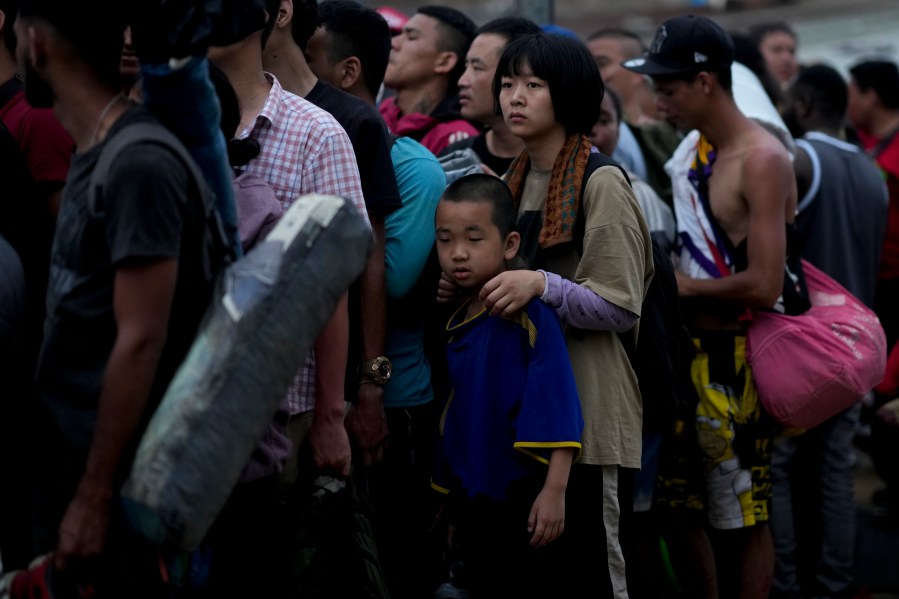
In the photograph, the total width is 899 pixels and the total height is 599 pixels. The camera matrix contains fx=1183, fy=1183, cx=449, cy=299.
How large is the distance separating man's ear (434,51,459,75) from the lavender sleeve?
2.18 m

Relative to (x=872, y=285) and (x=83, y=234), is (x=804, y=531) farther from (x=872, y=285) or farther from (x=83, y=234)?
(x=83, y=234)

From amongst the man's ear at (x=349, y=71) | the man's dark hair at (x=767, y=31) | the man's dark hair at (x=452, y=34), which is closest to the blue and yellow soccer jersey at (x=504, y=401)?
the man's ear at (x=349, y=71)

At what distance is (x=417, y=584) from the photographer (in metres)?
4.22

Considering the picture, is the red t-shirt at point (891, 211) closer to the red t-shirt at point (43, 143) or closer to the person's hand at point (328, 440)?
the person's hand at point (328, 440)

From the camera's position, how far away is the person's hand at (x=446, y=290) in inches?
142

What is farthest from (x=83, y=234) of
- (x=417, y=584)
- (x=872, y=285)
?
(x=872, y=285)

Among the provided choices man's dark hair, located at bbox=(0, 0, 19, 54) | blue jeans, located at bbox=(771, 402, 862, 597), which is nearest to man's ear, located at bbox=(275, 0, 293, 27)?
man's dark hair, located at bbox=(0, 0, 19, 54)

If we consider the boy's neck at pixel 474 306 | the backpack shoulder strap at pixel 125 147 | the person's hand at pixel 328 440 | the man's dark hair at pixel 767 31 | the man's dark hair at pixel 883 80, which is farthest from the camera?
the man's dark hair at pixel 767 31

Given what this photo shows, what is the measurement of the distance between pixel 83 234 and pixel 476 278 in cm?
135

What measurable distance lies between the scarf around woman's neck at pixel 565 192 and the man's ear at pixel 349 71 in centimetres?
100

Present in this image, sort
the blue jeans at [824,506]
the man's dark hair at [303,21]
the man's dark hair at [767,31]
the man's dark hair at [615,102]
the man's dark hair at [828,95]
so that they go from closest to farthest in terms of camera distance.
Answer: the man's dark hair at [303,21]
the blue jeans at [824,506]
the man's dark hair at [615,102]
the man's dark hair at [828,95]
the man's dark hair at [767,31]

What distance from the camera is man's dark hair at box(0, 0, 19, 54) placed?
3718 millimetres

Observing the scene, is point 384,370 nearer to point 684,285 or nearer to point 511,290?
point 511,290

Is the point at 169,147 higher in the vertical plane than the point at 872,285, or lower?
higher
